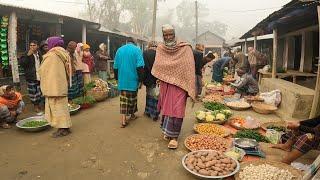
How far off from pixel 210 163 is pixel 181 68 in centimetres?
161

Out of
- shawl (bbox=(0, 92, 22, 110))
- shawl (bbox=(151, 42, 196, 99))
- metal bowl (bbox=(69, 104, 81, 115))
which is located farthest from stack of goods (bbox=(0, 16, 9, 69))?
shawl (bbox=(151, 42, 196, 99))

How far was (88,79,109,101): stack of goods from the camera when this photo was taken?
8453mm

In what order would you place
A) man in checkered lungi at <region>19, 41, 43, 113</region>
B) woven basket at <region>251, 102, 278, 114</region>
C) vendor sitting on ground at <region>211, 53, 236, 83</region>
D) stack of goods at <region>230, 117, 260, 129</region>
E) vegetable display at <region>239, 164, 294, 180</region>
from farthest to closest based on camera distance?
vendor sitting on ground at <region>211, 53, 236, 83</region> → woven basket at <region>251, 102, 278, 114</region> → man in checkered lungi at <region>19, 41, 43, 113</region> → stack of goods at <region>230, 117, 260, 129</region> → vegetable display at <region>239, 164, 294, 180</region>

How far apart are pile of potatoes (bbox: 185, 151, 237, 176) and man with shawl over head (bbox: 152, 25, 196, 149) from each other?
79cm

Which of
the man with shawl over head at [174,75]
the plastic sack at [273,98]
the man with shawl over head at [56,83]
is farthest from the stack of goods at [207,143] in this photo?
the plastic sack at [273,98]

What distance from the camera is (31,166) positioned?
4.13 metres

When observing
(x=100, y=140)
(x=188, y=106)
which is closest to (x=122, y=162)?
(x=100, y=140)

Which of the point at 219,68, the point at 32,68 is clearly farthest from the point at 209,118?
the point at 219,68

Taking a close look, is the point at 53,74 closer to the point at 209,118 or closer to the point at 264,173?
the point at 209,118

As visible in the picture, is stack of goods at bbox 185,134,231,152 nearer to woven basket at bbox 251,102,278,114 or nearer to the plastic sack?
woven basket at bbox 251,102,278,114

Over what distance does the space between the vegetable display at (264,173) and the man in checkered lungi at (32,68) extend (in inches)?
209

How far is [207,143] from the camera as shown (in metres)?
4.72

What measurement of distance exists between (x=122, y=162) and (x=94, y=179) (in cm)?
61

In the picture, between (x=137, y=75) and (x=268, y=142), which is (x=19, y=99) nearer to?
(x=137, y=75)
